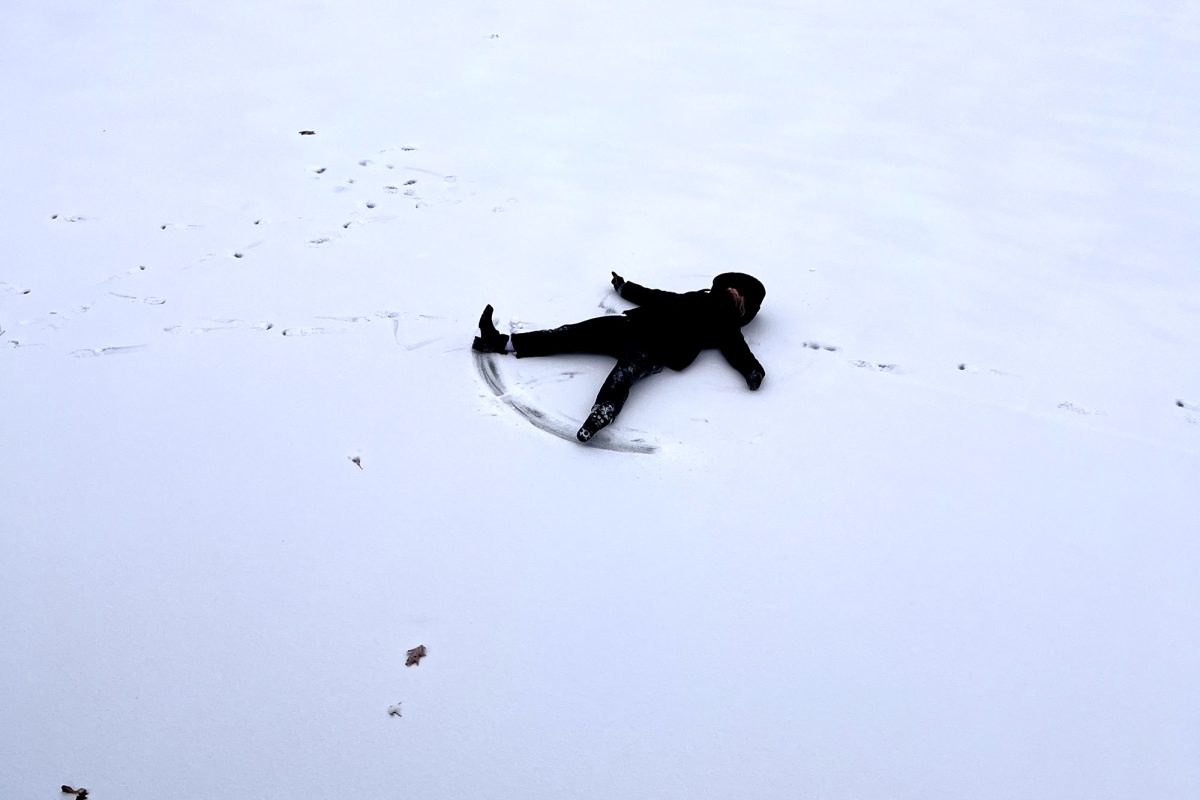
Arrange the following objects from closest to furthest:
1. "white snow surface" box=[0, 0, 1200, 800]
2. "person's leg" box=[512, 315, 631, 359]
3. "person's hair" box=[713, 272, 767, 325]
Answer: "white snow surface" box=[0, 0, 1200, 800] < "person's leg" box=[512, 315, 631, 359] < "person's hair" box=[713, 272, 767, 325]

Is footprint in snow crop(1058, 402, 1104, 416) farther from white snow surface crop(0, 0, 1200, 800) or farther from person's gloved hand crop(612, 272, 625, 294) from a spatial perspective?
person's gloved hand crop(612, 272, 625, 294)

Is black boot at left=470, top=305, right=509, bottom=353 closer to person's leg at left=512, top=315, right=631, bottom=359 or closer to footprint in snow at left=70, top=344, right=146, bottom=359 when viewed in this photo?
person's leg at left=512, top=315, right=631, bottom=359

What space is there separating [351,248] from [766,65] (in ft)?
11.1

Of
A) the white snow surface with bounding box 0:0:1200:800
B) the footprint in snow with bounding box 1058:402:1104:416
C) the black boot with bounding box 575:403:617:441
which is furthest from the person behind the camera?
the footprint in snow with bounding box 1058:402:1104:416

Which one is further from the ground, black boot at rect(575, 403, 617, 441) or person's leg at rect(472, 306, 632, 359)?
person's leg at rect(472, 306, 632, 359)

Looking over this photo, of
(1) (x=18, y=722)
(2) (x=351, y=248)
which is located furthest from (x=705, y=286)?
(1) (x=18, y=722)

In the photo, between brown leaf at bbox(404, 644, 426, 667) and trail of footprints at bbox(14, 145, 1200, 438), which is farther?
trail of footprints at bbox(14, 145, 1200, 438)

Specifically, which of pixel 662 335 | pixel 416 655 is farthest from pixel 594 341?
pixel 416 655

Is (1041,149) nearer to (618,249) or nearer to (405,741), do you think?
(618,249)

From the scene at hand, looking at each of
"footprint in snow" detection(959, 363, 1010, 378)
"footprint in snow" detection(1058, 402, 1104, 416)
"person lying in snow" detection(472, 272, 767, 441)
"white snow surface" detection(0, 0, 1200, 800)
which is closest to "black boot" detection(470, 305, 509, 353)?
"person lying in snow" detection(472, 272, 767, 441)

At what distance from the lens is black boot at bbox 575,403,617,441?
10.6 feet

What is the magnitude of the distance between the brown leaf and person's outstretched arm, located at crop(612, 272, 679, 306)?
1851mm

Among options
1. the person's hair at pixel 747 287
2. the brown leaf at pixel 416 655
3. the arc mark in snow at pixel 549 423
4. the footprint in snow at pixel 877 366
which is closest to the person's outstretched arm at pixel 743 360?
the person's hair at pixel 747 287

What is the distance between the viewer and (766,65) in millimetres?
6219
